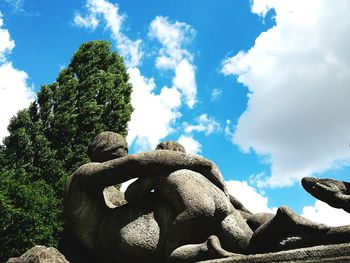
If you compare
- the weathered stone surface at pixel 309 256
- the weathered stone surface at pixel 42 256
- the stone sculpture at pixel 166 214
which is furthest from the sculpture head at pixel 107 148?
the weathered stone surface at pixel 309 256

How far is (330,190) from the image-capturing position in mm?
3809

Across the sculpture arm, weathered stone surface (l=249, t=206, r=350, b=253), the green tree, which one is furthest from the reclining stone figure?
the green tree

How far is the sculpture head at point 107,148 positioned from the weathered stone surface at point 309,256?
77.7 inches

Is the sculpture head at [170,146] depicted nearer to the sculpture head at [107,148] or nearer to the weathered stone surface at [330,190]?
the sculpture head at [107,148]

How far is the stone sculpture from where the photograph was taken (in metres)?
3.75

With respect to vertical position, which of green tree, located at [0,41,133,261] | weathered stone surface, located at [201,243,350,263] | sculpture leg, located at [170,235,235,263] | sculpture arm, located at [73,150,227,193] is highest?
green tree, located at [0,41,133,261]

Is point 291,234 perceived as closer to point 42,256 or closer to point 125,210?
point 125,210

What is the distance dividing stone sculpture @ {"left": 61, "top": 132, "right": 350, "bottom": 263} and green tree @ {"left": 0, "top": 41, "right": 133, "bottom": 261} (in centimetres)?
1020

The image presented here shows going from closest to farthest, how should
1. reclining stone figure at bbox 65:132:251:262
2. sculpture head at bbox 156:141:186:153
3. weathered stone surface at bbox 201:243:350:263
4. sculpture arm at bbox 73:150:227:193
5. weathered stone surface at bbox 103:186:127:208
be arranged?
1. weathered stone surface at bbox 201:243:350:263
2. reclining stone figure at bbox 65:132:251:262
3. sculpture arm at bbox 73:150:227:193
4. sculpture head at bbox 156:141:186:153
5. weathered stone surface at bbox 103:186:127:208

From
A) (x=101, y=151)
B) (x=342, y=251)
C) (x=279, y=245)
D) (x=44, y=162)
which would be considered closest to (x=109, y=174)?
(x=101, y=151)

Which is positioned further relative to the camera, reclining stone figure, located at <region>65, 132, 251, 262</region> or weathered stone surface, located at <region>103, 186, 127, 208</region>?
weathered stone surface, located at <region>103, 186, 127, 208</region>

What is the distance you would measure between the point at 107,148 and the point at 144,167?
28.0 inches

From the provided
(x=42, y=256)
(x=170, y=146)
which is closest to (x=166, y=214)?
(x=170, y=146)

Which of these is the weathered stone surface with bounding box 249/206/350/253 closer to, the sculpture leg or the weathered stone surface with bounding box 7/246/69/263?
the sculpture leg
